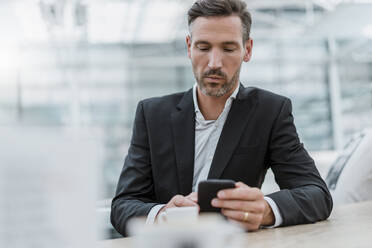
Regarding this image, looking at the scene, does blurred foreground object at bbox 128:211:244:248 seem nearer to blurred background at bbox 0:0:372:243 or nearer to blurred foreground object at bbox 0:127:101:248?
blurred foreground object at bbox 0:127:101:248

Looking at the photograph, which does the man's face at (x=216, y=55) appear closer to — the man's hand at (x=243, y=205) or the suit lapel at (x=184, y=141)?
the suit lapel at (x=184, y=141)

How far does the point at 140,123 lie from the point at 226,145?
1.21 feet

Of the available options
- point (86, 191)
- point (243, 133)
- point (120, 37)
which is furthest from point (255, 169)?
point (120, 37)

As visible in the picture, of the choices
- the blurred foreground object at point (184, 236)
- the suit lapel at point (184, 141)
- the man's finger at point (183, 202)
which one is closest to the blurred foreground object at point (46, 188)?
the blurred foreground object at point (184, 236)

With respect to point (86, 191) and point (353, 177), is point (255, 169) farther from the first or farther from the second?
point (86, 191)

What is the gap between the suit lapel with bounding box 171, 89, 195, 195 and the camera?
62.3 inches

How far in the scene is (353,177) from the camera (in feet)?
6.79

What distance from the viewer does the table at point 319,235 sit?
2.90 feet

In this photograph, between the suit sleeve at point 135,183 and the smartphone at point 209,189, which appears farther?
the suit sleeve at point 135,183

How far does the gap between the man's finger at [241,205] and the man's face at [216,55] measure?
0.67 meters

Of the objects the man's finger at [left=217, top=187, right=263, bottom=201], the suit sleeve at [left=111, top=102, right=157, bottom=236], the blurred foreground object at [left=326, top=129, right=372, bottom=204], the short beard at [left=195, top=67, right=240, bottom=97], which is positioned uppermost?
the short beard at [left=195, top=67, right=240, bottom=97]

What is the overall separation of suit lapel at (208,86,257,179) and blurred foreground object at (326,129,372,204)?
2.38 feet

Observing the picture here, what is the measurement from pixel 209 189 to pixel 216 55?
2.53 feet

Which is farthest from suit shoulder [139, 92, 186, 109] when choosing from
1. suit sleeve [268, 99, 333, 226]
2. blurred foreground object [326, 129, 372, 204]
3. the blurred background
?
the blurred background
